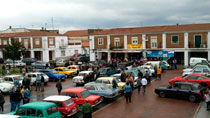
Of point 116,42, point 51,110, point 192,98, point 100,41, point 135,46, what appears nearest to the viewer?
point 51,110

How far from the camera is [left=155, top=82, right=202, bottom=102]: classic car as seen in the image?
49.5ft

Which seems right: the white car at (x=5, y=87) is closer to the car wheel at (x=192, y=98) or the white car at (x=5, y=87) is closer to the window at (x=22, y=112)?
the window at (x=22, y=112)

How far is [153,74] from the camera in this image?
26.8 m

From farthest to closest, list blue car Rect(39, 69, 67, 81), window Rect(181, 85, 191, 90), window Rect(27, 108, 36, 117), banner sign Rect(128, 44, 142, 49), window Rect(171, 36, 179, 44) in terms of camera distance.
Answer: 1. banner sign Rect(128, 44, 142, 49)
2. window Rect(171, 36, 179, 44)
3. blue car Rect(39, 69, 67, 81)
4. window Rect(181, 85, 191, 90)
5. window Rect(27, 108, 36, 117)

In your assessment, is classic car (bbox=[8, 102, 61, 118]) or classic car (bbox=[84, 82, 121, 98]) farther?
classic car (bbox=[84, 82, 121, 98])

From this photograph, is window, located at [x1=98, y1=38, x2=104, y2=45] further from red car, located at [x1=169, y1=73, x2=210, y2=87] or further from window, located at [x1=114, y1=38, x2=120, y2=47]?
red car, located at [x1=169, y1=73, x2=210, y2=87]

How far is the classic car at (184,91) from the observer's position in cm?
1510

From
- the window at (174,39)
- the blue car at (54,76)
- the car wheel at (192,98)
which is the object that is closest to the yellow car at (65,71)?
the blue car at (54,76)

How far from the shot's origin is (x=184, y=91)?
1545cm

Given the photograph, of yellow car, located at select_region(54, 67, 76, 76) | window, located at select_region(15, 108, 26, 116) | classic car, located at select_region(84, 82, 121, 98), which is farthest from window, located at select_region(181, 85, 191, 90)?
yellow car, located at select_region(54, 67, 76, 76)

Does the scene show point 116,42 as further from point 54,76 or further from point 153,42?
point 54,76

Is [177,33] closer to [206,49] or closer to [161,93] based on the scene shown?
[206,49]

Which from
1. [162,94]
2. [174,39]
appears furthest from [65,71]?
[174,39]

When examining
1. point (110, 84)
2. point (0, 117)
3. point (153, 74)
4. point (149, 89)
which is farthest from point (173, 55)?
point (0, 117)
